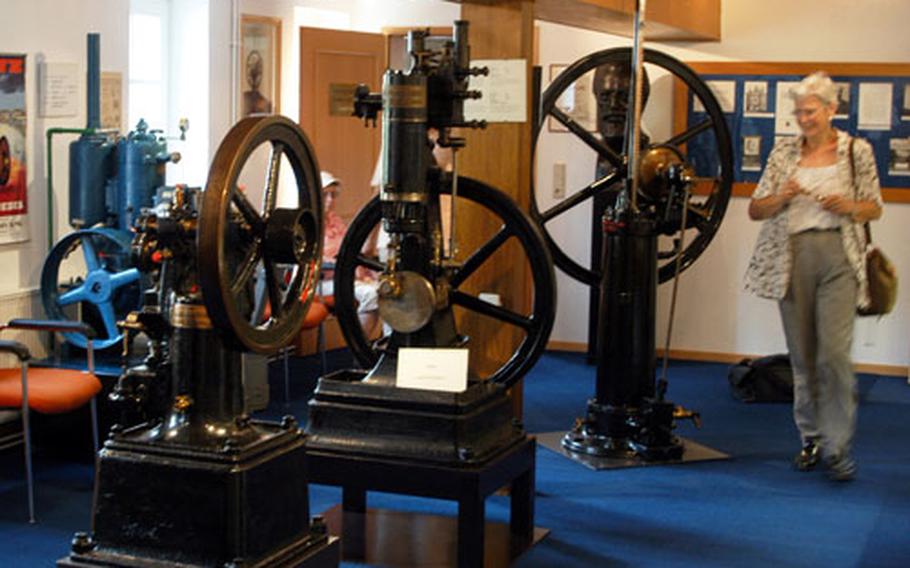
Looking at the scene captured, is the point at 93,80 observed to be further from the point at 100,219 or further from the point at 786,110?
the point at 786,110

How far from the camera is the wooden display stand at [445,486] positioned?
3807 mm

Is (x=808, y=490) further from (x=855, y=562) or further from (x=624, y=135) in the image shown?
(x=624, y=135)

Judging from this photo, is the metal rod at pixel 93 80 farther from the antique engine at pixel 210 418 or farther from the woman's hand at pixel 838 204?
the antique engine at pixel 210 418

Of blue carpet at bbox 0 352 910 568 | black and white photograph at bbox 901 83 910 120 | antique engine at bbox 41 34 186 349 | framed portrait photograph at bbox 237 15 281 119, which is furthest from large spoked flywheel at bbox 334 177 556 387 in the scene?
black and white photograph at bbox 901 83 910 120

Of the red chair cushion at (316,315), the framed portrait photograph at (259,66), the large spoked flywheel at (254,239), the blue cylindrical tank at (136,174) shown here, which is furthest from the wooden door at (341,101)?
the large spoked flywheel at (254,239)

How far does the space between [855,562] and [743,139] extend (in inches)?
162

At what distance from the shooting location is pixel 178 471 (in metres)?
2.56

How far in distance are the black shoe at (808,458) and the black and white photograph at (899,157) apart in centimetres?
283

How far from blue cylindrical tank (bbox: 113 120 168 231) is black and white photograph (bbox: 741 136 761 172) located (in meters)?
3.74

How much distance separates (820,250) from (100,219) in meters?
2.94

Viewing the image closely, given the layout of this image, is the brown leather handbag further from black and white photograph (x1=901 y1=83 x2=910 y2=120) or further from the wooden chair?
the wooden chair

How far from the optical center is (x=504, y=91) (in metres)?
4.93

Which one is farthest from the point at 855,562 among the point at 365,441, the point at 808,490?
the point at 365,441

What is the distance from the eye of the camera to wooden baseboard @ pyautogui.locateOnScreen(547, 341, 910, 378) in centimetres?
785
